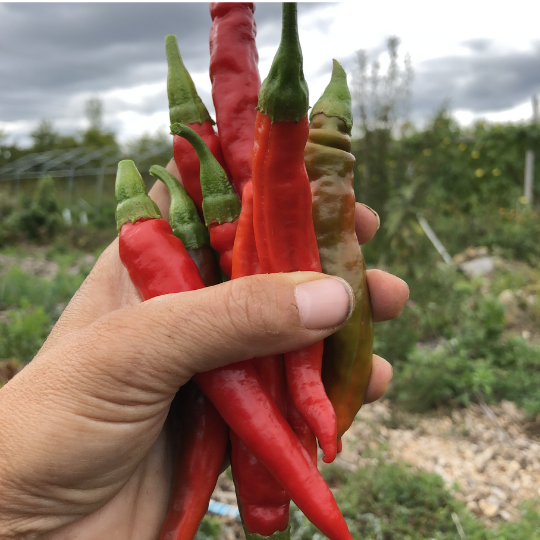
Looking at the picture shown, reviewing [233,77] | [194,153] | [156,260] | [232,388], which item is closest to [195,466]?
[232,388]

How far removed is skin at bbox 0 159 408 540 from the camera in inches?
56.2

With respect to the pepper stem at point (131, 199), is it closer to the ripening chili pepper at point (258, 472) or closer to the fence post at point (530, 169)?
the ripening chili pepper at point (258, 472)

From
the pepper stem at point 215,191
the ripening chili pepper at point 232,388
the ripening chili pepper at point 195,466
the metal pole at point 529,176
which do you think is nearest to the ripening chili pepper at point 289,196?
the ripening chili pepper at point 232,388

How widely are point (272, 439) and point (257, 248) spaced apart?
0.61 m

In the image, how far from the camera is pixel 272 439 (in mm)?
1448

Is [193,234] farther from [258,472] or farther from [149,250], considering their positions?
[258,472]

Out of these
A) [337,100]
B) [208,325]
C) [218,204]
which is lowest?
[208,325]

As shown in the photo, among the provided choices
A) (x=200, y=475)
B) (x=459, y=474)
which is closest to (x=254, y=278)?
(x=200, y=475)

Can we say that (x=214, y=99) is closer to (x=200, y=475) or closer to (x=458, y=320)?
(x=200, y=475)

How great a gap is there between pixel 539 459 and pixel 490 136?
1109 cm

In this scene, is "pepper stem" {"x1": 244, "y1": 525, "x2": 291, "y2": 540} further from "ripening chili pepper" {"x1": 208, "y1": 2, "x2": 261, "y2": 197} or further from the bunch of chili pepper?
"ripening chili pepper" {"x1": 208, "y1": 2, "x2": 261, "y2": 197}

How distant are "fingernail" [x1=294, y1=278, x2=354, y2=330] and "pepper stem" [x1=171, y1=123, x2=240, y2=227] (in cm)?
43

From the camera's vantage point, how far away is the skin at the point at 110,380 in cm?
143

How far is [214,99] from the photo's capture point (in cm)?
190
